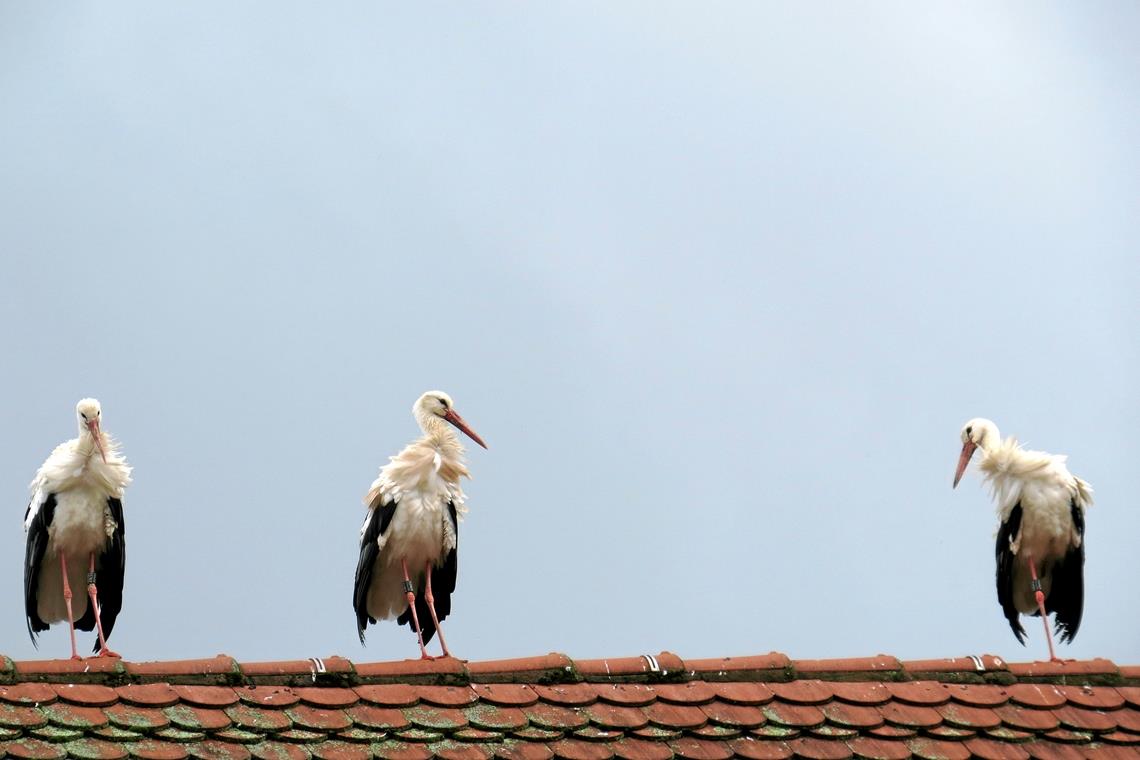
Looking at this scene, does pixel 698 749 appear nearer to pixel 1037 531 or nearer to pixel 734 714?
pixel 734 714

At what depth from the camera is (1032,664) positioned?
6.86m

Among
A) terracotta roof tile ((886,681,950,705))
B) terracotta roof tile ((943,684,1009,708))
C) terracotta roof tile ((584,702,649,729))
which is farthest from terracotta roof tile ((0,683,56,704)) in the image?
terracotta roof tile ((943,684,1009,708))

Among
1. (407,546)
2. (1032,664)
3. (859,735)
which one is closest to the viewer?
(859,735)

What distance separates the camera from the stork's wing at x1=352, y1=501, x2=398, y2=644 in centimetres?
990

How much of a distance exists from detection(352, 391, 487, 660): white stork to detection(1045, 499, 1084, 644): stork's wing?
3.89m

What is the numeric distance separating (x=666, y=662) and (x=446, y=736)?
108cm

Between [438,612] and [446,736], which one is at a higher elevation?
[438,612]

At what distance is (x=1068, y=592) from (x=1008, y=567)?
16.3 inches

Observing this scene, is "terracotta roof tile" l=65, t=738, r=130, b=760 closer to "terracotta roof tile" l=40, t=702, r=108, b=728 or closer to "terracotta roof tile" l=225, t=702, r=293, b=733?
"terracotta roof tile" l=40, t=702, r=108, b=728

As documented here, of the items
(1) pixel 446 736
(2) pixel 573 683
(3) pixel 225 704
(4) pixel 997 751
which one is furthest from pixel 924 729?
(3) pixel 225 704

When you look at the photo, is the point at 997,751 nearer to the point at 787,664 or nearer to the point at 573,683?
the point at 787,664

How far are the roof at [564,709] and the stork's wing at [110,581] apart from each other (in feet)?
13.3

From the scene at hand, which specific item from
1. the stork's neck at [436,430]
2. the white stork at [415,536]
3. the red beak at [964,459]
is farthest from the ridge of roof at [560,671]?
the red beak at [964,459]

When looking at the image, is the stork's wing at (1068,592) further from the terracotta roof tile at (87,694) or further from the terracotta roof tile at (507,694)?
the terracotta roof tile at (87,694)
